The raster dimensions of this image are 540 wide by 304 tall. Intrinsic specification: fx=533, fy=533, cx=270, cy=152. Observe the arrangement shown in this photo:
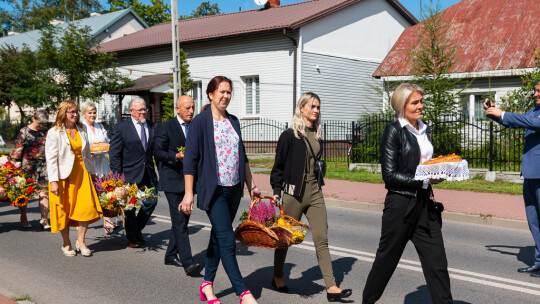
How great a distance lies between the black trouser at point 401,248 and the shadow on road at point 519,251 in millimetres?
3220

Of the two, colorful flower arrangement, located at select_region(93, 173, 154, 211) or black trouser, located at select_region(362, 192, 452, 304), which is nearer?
black trouser, located at select_region(362, 192, 452, 304)

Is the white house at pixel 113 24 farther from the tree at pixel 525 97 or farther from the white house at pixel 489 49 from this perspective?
the tree at pixel 525 97

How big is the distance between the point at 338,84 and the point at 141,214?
2051 centimetres

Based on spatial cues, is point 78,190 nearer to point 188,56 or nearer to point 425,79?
point 425,79

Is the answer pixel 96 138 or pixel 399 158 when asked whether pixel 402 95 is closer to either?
pixel 399 158

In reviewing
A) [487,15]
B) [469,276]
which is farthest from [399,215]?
[487,15]

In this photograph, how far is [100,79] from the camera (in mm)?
30750

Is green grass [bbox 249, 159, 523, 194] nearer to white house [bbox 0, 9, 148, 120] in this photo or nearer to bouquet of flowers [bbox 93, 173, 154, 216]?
bouquet of flowers [bbox 93, 173, 154, 216]

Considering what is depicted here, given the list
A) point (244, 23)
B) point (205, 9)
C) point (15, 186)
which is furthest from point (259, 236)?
point (205, 9)

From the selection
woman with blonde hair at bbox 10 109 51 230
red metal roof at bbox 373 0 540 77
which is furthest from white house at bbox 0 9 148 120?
woman with blonde hair at bbox 10 109 51 230

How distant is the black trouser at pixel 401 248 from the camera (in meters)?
3.82

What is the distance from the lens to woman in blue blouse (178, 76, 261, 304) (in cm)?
453

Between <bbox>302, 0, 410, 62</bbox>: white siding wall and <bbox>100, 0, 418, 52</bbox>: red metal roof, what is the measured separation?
505 mm

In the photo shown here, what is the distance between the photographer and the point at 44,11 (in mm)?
59750
